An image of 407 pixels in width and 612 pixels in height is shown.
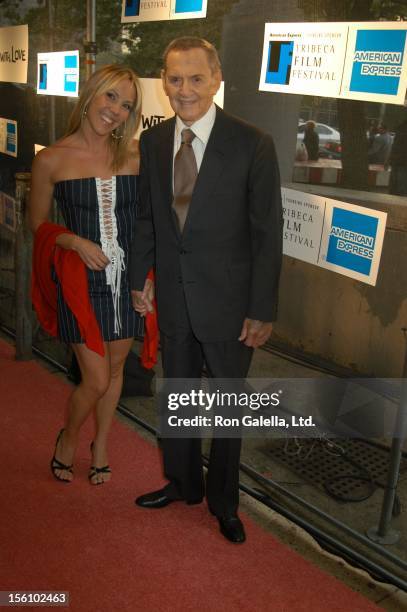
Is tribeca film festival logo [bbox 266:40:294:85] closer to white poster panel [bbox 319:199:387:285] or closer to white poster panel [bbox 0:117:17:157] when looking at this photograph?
white poster panel [bbox 319:199:387:285]

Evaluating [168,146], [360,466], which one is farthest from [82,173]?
[360,466]

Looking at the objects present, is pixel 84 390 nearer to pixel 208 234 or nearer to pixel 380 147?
pixel 208 234

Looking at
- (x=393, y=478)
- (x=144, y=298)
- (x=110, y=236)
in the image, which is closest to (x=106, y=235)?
(x=110, y=236)

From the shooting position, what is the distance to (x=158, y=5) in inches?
124

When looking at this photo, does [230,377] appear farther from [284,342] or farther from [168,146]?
[168,146]

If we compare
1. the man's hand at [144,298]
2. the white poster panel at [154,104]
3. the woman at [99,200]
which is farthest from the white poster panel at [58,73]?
the man's hand at [144,298]

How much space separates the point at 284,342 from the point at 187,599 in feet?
3.96

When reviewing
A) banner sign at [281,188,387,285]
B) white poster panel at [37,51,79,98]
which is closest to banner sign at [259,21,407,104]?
banner sign at [281,188,387,285]

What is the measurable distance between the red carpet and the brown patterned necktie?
1297 mm

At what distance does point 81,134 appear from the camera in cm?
261

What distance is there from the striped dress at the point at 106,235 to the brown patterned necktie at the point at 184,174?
36 centimetres

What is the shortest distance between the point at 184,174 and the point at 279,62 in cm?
71

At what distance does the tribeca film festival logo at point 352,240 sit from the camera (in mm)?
2389

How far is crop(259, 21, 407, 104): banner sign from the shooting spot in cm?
218
